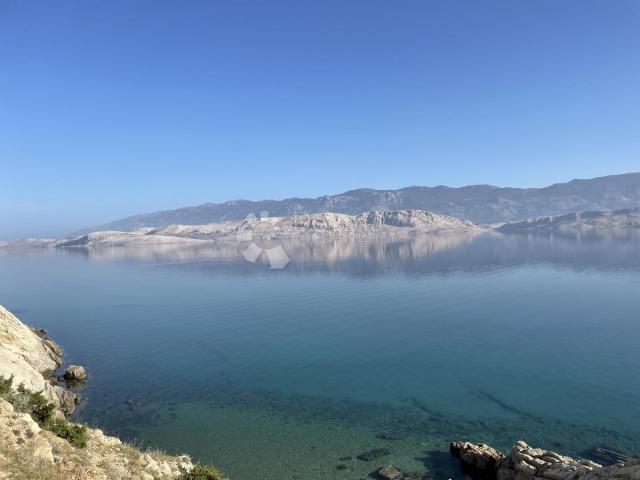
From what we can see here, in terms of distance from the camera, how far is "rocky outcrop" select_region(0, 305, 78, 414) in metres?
35.7

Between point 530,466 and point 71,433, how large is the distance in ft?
81.4

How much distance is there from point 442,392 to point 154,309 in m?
66.7

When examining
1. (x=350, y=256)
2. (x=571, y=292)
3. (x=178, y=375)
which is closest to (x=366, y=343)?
(x=178, y=375)

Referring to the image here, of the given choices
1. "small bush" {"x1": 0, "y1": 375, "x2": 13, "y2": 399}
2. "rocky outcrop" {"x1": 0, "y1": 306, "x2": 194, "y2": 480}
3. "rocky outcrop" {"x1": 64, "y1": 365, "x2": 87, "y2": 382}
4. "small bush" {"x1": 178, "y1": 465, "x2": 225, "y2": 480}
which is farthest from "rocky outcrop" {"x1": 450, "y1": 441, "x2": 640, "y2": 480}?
"rocky outcrop" {"x1": 64, "y1": 365, "x2": 87, "y2": 382}

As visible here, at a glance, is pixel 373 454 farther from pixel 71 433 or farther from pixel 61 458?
pixel 61 458

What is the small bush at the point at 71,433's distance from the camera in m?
20.0

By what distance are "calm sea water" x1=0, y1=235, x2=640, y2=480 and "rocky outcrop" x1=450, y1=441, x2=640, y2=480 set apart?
5.17 feet

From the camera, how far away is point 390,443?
32969mm

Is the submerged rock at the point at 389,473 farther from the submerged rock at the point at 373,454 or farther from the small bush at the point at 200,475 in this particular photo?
the small bush at the point at 200,475

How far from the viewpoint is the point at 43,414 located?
2177 cm

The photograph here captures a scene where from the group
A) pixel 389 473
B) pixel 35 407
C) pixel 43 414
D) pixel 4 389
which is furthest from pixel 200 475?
pixel 389 473

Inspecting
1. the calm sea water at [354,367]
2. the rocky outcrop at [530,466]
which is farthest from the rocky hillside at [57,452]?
the rocky outcrop at [530,466]

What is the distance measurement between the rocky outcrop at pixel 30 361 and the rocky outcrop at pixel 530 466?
92.3ft

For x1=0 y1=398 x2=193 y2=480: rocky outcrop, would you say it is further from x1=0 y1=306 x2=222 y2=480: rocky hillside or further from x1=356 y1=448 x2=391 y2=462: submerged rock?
x1=356 y1=448 x2=391 y2=462: submerged rock
